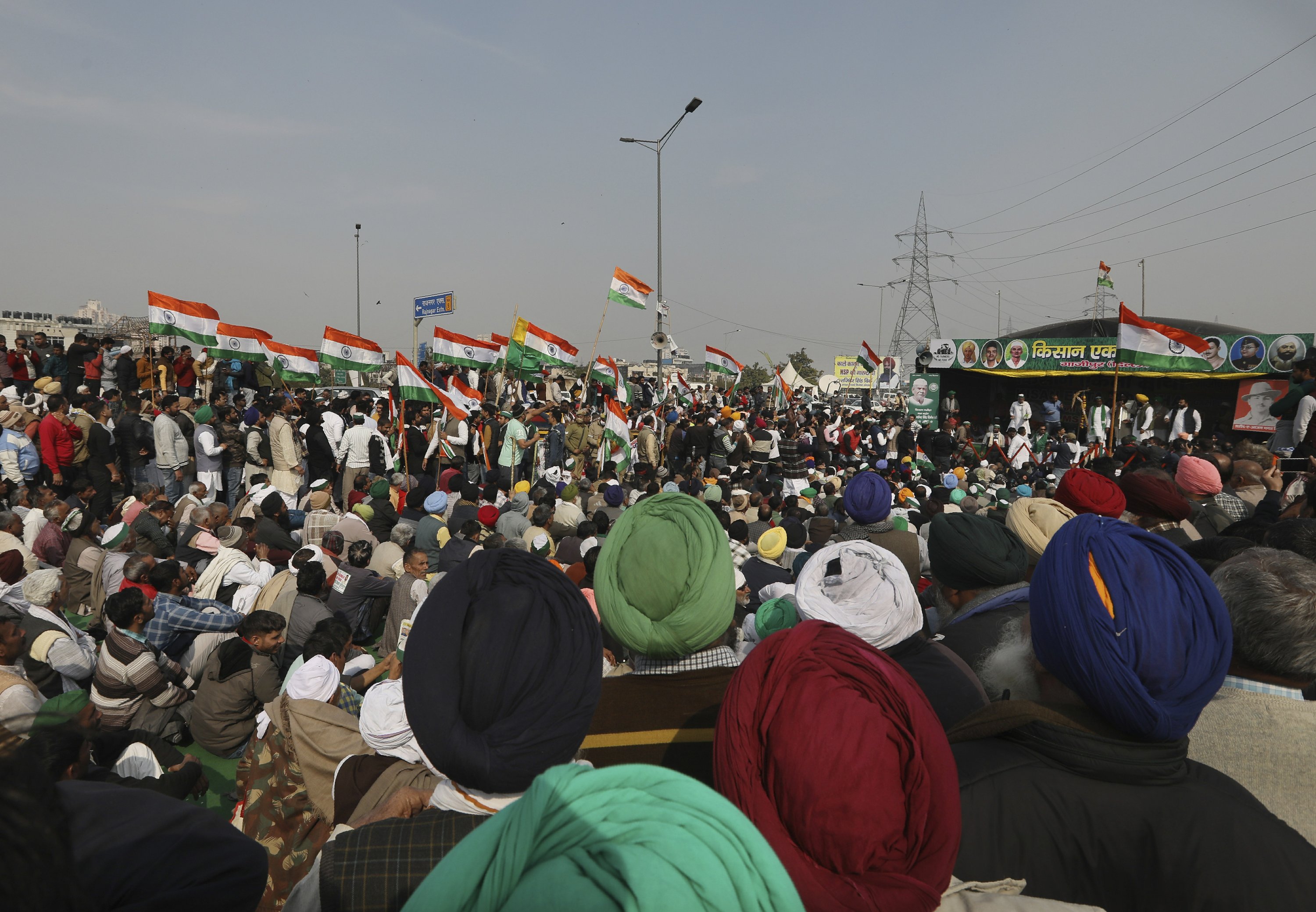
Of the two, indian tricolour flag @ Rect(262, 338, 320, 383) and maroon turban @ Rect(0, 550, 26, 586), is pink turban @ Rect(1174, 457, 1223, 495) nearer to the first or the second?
maroon turban @ Rect(0, 550, 26, 586)

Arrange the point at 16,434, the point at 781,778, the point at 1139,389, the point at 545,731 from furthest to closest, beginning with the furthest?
the point at 1139,389
the point at 16,434
the point at 545,731
the point at 781,778

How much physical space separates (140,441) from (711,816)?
13.0 m

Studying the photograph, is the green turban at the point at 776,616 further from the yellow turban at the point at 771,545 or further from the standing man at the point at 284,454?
the standing man at the point at 284,454

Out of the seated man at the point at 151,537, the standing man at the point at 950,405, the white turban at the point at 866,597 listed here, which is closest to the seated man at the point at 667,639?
the white turban at the point at 866,597

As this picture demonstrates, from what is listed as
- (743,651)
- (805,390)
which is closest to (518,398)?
(743,651)

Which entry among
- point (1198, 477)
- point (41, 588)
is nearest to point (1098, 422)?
point (1198, 477)

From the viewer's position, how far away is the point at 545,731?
4.78ft

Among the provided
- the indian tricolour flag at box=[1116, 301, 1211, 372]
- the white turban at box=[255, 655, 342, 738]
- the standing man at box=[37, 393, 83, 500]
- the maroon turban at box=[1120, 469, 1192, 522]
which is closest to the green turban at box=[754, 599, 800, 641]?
the white turban at box=[255, 655, 342, 738]

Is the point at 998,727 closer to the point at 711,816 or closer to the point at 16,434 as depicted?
the point at 711,816

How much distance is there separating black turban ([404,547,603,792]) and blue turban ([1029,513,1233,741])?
3.55ft

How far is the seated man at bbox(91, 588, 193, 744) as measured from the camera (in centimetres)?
453

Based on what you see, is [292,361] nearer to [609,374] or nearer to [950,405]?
[609,374]

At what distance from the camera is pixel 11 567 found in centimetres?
596

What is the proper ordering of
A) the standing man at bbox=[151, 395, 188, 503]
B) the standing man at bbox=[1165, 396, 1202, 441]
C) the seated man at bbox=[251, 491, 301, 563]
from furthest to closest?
the standing man at bbox=[1165, 396, 1202, 441]
the standing man at bbox=[151, 395, 188, 503]
the seated man at bbox=[251, 491, 301, 563]
